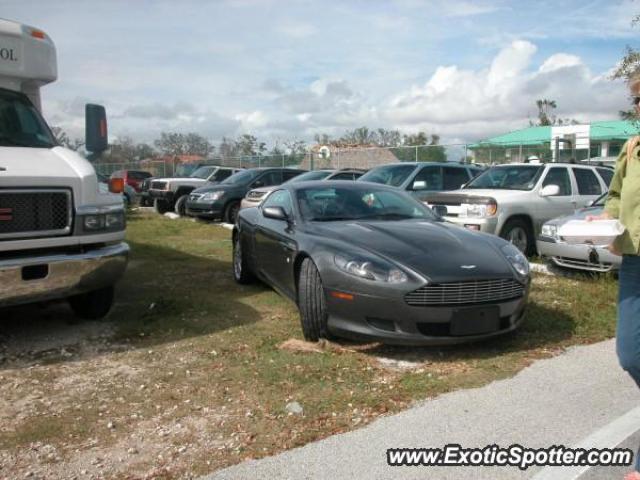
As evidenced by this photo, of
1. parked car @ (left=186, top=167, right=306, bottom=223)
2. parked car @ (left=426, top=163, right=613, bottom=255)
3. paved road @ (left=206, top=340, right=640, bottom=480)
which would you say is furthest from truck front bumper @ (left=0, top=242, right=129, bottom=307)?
parked car @ (left=186, top=167, right=306, bottom=223)

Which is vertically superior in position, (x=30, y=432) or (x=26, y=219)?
(x=26, y=219)

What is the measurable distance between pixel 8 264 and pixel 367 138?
1977 inches

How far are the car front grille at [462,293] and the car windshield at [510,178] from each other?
529 cm

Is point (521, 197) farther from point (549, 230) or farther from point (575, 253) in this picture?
point (575, 253)

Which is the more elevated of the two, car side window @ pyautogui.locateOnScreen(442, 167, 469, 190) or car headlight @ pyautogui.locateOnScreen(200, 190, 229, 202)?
car side window @ pyautogui.locateOnScreen(442, 167, 469, 190)

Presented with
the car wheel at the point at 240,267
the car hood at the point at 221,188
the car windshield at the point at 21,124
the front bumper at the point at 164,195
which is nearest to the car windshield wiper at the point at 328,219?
the car wheel at the point at 240,267

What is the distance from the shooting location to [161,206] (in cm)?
1839

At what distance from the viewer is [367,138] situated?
2101 inches

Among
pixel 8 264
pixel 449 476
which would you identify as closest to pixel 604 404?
pixel 449 476

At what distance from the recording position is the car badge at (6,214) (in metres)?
4.55

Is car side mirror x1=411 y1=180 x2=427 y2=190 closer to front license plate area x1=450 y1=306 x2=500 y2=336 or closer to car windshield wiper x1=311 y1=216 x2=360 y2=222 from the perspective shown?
car windshield wiper x1=311 y1=216 x2=360 y2=222

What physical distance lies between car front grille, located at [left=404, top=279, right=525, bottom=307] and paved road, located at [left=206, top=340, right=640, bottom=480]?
1.98ft

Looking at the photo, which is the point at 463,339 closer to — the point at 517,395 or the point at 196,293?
the point at 517,395

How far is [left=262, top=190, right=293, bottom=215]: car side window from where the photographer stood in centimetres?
609
